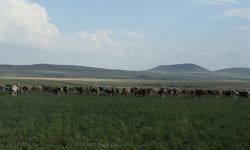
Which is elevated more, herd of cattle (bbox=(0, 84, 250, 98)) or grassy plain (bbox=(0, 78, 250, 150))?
herd of cattle (bbox=(0, 84, 250, 98))

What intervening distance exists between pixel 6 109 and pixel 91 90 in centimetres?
2119

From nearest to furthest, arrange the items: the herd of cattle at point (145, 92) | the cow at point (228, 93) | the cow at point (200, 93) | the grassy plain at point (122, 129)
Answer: the grassy plain at point (122, 129) → the cow at point (200, 93) → the herd of cattle at point (145, 92) → the cow at point (228, 93)

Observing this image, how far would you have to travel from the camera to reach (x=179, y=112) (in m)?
25.1

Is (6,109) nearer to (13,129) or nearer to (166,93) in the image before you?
(13,129)

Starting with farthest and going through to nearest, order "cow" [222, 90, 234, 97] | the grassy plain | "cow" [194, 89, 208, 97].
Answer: "cow" [222, 90, 234, 97], "cow" [194, 89, 208, 97], the grassy plain

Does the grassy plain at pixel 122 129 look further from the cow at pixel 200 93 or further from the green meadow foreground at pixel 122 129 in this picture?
the cow at pixel 200 93

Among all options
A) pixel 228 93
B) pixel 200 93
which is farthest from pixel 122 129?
pixel 228 93

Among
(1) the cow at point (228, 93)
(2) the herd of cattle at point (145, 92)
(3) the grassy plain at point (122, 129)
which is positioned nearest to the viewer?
(3) the grassy plain at point (122, 129)

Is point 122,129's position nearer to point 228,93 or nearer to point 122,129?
point 122,129

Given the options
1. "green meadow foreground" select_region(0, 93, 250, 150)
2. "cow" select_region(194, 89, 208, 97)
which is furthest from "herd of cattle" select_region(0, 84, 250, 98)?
"green meadow foreground" select_region(0, 93, 250, 150)

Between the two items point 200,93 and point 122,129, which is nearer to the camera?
point 122,129

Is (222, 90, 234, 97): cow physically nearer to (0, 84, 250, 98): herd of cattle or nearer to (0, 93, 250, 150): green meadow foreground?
(0, 84, 250, 98): herd of cattle

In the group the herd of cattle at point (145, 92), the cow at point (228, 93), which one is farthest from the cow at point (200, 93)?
the cow at point (228, 93)

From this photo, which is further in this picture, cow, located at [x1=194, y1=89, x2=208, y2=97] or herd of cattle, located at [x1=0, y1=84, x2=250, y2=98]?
herd of cattle, located at [x1=0, y1=84, x2=250, y2=98]
